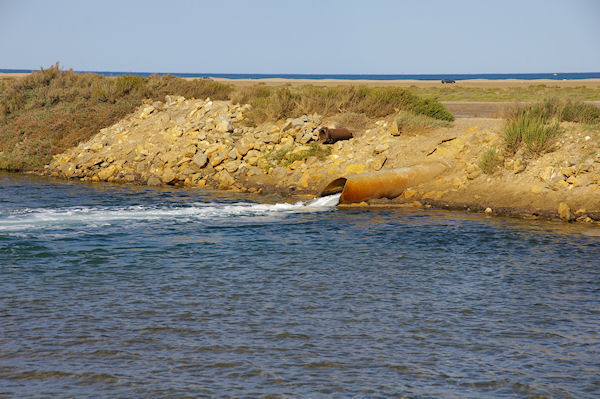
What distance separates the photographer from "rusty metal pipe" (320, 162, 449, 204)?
2078 centimetres

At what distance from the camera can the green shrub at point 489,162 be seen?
21062 mm

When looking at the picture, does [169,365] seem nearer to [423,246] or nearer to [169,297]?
[169,297]

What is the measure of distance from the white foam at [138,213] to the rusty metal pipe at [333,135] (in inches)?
198

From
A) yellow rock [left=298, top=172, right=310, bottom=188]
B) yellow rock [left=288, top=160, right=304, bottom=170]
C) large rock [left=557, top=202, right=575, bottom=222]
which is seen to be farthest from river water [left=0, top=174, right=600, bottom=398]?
yellow rock [left=288, top=160, right=304, bottom=170]

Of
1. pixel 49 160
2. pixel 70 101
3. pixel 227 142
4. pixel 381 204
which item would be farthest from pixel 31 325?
pixel 70 101

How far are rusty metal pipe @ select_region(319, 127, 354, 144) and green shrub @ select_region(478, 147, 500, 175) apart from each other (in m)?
6.35

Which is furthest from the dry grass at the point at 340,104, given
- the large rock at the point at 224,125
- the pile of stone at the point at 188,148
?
the large rock at the point at 224,125

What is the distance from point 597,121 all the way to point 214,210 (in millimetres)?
13365

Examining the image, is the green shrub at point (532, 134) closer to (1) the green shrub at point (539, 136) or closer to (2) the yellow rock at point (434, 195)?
(1) the green shrub at point (539, 136)

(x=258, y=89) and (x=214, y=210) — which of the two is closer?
(x=214, y=210)

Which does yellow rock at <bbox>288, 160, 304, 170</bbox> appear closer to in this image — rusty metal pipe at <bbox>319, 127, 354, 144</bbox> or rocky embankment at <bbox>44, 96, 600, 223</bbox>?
rocky embankment at <bbox>44, 96, 600, 223</bbox>

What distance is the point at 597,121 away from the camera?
22.9 meters

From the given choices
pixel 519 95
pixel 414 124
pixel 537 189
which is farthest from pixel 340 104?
pixel 519 95

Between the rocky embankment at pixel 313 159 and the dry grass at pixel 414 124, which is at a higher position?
the dry grass at pixel 414 124
